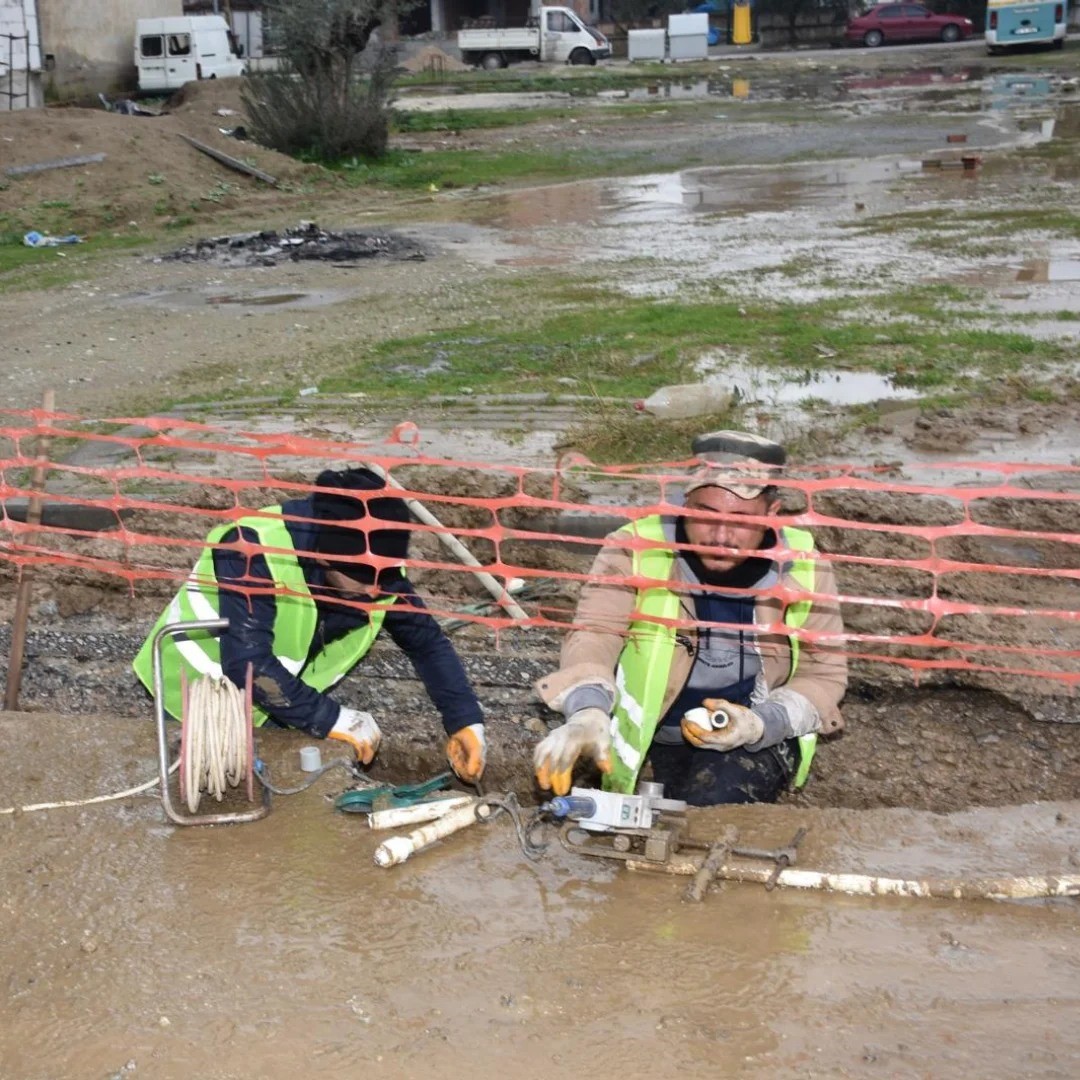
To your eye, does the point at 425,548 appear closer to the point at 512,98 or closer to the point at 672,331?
Answer: the point at 672,331

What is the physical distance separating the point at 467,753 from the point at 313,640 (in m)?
0.70

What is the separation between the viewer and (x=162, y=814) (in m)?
4.39

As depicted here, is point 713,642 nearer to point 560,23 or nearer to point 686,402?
point 686,402

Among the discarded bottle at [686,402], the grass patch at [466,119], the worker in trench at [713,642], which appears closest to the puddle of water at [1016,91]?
the grass patch at [466,119]

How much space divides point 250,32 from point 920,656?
4282 cm

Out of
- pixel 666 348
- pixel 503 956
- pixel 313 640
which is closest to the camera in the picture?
pixel 503 956

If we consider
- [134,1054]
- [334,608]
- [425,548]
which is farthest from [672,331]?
[134,1054]

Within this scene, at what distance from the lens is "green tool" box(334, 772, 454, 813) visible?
4.25m

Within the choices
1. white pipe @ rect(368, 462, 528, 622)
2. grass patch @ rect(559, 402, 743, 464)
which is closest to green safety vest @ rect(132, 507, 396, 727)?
white pipe @ rect(368, 462, 528, 622)

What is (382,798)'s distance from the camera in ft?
13.9

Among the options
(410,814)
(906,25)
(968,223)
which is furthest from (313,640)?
(906,25)

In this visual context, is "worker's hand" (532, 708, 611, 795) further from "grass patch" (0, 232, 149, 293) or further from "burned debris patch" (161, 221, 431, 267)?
"grass patch" (0, 232, 149, 293)

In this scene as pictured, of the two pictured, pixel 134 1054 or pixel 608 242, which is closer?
pixel 134 1054

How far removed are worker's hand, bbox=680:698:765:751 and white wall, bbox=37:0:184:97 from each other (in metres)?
31.2
